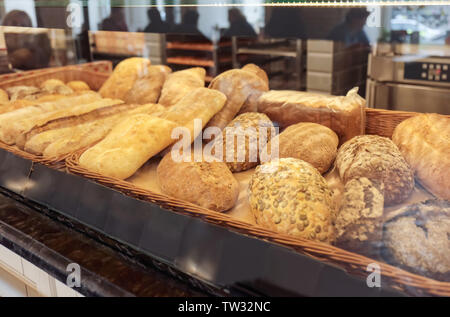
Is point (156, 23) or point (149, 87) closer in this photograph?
point (156, 23)

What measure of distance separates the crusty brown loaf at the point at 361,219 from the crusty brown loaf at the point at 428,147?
0.22 m

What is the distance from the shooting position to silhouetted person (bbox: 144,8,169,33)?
1253 millimetres

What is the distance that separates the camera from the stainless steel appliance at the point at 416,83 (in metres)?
1.33

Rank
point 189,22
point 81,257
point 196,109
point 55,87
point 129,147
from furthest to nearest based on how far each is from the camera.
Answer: point 55,87 → point 196,109 → point 129,147 → point 189,22 → point 81,257

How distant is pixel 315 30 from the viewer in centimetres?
92

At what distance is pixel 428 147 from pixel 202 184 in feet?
2.09

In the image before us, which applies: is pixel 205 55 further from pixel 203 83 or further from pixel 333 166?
pixel 333 166

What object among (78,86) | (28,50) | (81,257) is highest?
(28,50)

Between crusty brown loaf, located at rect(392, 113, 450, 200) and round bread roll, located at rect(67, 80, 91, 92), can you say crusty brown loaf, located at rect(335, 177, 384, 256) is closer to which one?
crusty brown loaf, located at rect(392, 113, 450, 200)

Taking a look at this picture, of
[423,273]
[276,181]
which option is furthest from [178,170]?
[423,273]

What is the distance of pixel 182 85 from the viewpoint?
67.4 inches

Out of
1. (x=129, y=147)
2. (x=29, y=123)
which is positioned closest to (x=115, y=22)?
(x=129, y=147)

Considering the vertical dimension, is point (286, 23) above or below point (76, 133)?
above
